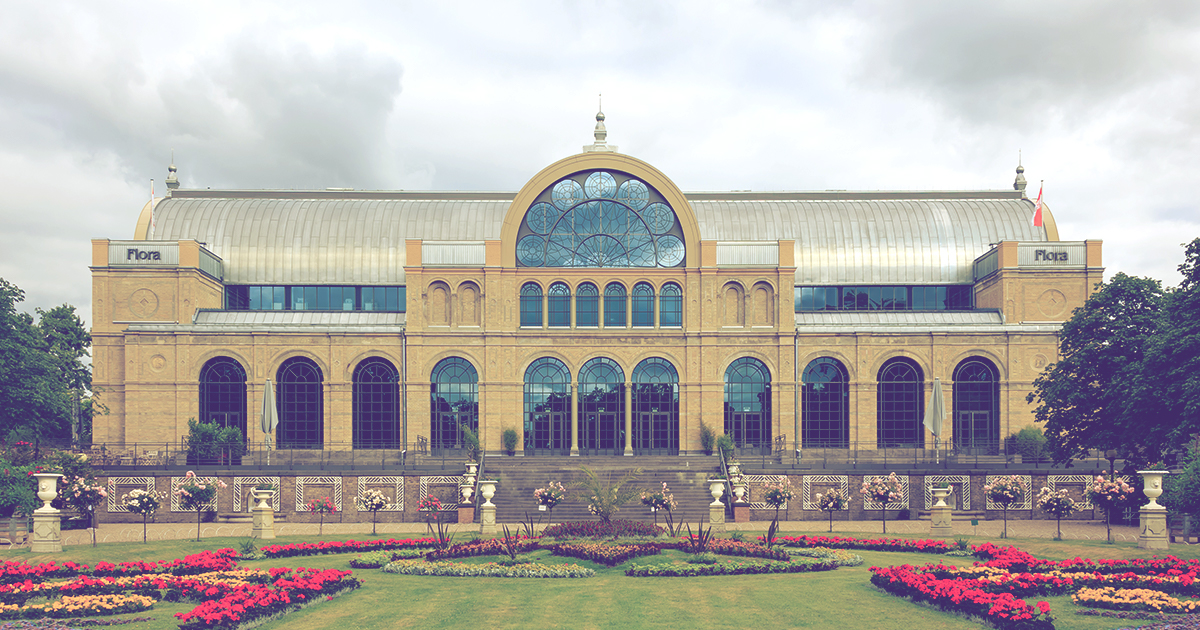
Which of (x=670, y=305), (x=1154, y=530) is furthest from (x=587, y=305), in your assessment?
(x=1154, y=530)

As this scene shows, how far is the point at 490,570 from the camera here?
22.0m

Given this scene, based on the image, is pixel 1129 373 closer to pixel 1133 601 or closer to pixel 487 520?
pixel 1133 601

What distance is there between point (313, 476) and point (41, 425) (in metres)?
12.6

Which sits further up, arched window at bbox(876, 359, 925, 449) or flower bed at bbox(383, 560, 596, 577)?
arched window at bbox(876, 359, 925, 449)

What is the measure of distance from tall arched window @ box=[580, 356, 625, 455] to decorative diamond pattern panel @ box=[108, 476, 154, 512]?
2042cm

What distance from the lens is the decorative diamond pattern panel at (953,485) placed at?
37812 millimetres

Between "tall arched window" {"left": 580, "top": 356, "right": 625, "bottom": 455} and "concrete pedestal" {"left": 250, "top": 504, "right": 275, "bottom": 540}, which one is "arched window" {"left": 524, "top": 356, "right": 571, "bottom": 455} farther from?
"concrete pedestal" {"left": 250, "top": 504, "right": 275, "bottom": 540}

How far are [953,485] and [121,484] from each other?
34.6 metres

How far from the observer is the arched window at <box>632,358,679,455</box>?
47.7 m

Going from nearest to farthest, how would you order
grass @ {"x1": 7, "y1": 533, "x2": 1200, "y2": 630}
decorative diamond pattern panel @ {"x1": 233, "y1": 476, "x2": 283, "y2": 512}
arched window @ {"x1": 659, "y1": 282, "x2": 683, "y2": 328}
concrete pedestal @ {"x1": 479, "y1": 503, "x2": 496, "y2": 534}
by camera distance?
grass @ {"x1": 7, "y1": 533, "x2": 1200, "y2": 630}, concrete pedestal @ {"x1": 479, "y1": 503, "x2": 496, "y2": 534}, decorative diamond pattern panel @ {"x1": 233, "y1": 476, "x2": 283, "y2": 512}, arched window @ {"x1": 659, "y1": 282, "x2": 683, "y2": 328}

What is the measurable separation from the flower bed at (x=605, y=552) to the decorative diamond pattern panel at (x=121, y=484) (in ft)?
71.0

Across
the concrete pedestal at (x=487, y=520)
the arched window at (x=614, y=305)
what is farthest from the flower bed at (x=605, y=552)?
the arched window at (x=614, y=305)

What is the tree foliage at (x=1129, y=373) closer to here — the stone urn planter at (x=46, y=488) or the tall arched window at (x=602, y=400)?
the tall arched window at (x=602, y=400)

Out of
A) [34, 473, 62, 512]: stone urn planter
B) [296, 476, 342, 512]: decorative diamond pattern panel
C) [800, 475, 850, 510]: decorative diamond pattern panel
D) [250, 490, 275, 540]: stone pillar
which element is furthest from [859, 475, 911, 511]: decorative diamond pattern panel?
[34, 473, 62, 512]: stone urn planter
